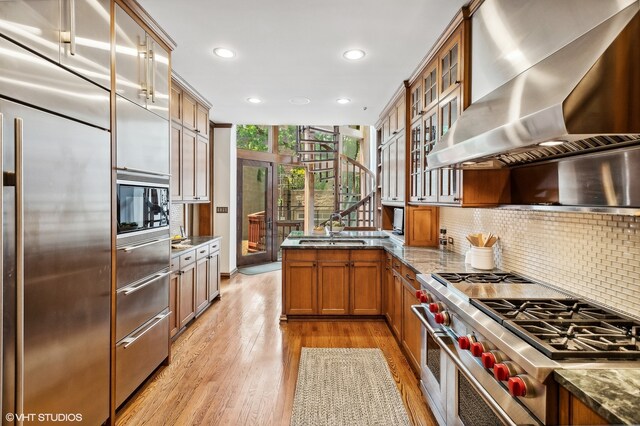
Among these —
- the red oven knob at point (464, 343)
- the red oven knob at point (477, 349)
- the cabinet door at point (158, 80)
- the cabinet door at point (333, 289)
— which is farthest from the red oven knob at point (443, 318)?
the cabinet door at point (158, 80)

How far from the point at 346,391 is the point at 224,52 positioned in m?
2.90

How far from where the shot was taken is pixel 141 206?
2299mm

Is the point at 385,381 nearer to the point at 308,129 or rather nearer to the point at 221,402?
the point at 221,402

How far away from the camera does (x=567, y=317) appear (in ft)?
4.74

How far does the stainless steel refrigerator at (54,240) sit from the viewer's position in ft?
3.95

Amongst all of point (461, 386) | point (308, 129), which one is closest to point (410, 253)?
point (461, 386)

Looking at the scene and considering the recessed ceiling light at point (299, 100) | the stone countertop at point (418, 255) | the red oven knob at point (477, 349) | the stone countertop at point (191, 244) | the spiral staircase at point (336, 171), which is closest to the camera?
the red oven knob at point (477, 349)

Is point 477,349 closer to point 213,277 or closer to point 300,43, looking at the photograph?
point 300,43

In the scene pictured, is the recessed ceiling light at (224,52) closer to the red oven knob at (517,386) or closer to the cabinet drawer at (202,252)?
the cabinet drawer at (202,252)

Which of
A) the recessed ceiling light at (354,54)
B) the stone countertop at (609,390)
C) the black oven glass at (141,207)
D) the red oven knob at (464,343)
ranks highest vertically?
the recessed ceiling light at (354,54)

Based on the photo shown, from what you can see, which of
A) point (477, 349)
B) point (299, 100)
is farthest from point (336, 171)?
point (477, 349)

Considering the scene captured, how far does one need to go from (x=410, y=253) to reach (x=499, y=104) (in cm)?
178

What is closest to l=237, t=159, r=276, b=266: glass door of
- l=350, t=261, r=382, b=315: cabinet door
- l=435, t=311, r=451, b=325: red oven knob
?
l=350, t=261, r=382, b=315: cabinet door

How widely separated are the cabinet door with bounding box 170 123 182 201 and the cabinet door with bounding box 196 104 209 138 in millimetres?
580
